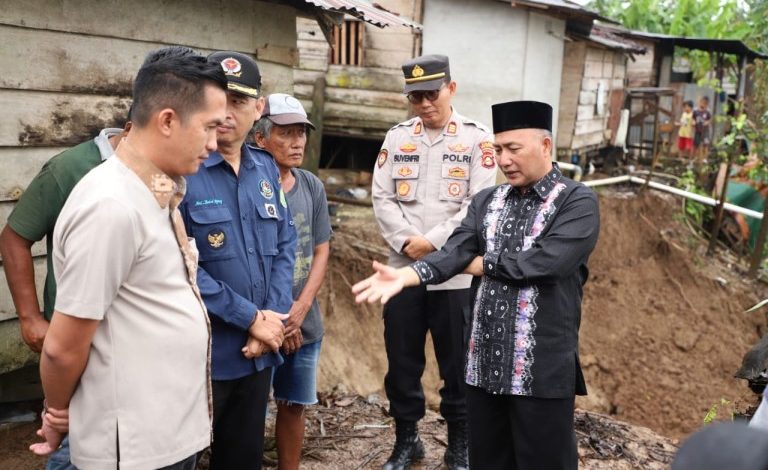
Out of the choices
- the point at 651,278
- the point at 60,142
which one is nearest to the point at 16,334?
the point at 60,142

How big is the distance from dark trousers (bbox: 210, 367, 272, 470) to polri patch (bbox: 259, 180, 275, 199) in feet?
2.48

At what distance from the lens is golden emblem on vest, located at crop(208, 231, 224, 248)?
9.41 feet

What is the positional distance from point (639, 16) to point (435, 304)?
20900mm

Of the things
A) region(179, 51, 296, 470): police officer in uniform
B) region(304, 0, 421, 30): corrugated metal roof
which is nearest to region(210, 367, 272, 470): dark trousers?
region(179, 51, 296, 470): police officer in uniform

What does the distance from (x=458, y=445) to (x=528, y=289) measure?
5.22 ft

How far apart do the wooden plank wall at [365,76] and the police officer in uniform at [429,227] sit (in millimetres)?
6881

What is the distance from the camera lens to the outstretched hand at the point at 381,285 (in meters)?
2.93

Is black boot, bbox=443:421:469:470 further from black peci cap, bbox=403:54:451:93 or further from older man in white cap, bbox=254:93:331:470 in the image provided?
black peci cap, bbox=403:54:451:93

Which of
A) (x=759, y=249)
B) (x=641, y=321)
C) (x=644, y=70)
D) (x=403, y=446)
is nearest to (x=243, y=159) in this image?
(x=403, y=446)

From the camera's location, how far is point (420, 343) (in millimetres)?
4367

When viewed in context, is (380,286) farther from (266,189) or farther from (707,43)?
(707,43)

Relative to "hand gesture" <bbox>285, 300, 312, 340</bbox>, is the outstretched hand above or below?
above

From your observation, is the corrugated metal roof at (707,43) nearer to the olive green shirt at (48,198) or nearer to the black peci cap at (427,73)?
the black peci cap at (427,73)

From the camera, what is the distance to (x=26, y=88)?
4039 millimetres
